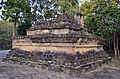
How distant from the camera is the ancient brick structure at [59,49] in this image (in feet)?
19.6

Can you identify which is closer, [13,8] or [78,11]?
[78,11]

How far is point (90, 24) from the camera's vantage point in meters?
15.1

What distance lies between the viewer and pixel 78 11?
10.3 m

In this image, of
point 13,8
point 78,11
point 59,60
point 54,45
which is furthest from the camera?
point 13,8

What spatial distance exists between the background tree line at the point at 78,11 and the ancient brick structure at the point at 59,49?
243cm

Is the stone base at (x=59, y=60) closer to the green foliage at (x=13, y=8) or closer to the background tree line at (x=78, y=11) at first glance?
the background tree line at (x=78, y=11)

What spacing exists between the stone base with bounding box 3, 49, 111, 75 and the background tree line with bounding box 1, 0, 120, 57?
3247 mm

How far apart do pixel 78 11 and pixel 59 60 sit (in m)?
5.72

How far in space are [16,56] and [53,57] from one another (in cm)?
305

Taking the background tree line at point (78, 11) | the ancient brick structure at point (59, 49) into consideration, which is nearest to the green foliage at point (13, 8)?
the background tree line at point (78, 11)

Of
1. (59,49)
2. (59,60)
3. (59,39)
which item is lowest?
(59,60)

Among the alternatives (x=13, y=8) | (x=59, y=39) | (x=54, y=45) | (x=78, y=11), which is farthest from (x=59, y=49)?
(x=13, y=8)

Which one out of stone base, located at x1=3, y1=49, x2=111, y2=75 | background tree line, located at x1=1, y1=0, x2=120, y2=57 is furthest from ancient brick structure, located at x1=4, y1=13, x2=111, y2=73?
background tree line, located at x1=1, y1=0, x2=120, y2=57

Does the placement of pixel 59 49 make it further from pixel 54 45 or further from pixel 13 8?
pixel 13 8
